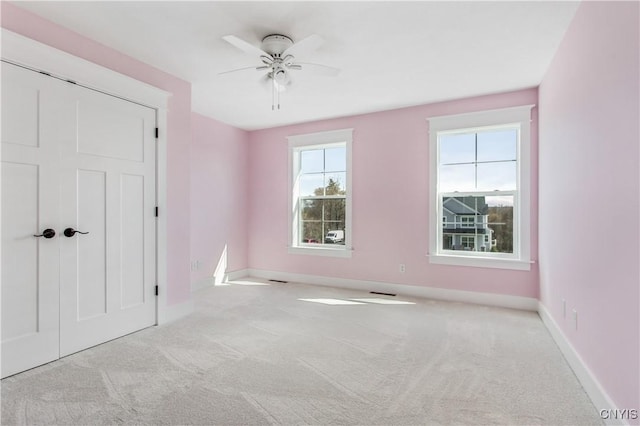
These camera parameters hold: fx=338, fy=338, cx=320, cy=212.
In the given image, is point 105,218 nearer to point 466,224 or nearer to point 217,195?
point 217,195

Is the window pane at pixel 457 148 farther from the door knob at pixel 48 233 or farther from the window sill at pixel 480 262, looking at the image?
the door knob at pixel 48 233

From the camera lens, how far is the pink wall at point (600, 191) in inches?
61.8

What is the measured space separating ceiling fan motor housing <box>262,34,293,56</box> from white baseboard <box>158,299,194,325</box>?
8.58 feet

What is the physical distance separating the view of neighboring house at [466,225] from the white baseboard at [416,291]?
0.57 meters

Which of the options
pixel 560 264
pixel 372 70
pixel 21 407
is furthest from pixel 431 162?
pixel 21 407

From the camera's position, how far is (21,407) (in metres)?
1.92

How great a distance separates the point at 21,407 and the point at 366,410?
77.1 inches

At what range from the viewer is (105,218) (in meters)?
2.88

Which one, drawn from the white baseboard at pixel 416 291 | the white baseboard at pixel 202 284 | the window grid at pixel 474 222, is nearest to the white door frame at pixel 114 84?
the white baseboard at pixel 202 284

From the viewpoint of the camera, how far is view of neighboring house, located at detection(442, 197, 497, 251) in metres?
4.17

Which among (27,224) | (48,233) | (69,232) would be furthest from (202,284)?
(27,224)

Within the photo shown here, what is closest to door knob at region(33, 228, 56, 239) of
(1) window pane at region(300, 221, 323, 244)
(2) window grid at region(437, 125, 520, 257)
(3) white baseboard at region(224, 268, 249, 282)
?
(3) white baseboard at region(224, 268, 249, 282)

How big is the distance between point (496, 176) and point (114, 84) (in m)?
4.14

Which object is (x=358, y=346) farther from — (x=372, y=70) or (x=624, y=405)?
(x=372, y=70)
